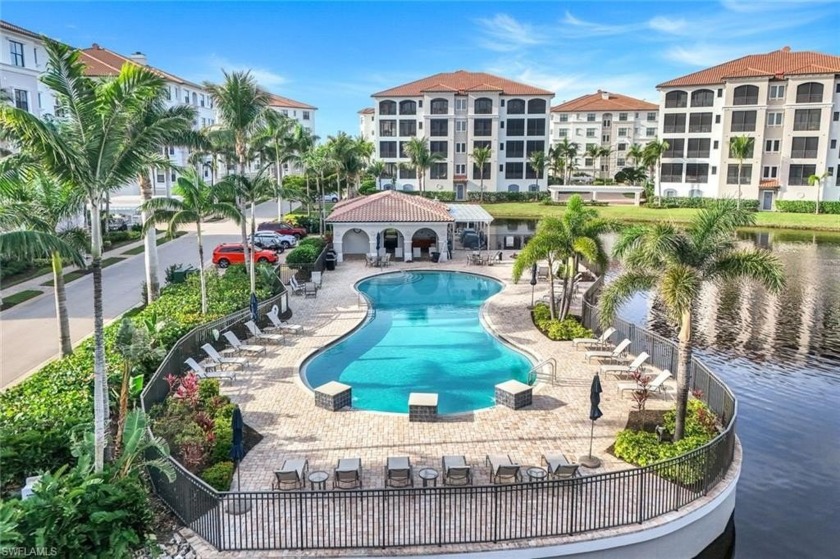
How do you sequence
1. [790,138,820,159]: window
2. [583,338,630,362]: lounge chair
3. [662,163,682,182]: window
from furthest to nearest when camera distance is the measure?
[662,163,682,182]: window < [790,138,820,159]: window < [583,338,630,362]: lounge chair

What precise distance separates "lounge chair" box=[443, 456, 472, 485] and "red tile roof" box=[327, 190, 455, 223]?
27.7m

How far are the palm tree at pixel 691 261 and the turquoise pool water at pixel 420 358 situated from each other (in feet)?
19.8

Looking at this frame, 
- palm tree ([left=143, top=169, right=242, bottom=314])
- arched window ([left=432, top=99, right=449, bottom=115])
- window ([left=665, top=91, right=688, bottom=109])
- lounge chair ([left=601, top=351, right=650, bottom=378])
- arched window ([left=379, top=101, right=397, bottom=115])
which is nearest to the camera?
lounge chair ([left=601, top=351, right=650, bottom=378])

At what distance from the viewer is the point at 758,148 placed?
74.1m

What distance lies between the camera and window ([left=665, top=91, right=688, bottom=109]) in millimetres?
77956

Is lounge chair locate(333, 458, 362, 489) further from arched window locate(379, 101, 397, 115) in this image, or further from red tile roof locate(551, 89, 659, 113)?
red tile roof locate(551, 89, 659, 113)

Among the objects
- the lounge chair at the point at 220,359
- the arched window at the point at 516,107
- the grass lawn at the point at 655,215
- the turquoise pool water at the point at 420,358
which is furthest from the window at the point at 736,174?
the lounge chair at the point at 220,359

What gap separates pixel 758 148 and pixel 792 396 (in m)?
64.3

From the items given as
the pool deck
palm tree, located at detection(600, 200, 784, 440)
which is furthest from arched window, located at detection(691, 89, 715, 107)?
palm tree, located at detection(600, 200, 784, 440)

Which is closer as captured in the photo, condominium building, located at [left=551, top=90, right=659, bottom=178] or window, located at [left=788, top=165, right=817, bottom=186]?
window, located at [left=788, top=165, right=817, bottom=186]

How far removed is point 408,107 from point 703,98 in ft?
122

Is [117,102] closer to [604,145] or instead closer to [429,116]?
[429,116]

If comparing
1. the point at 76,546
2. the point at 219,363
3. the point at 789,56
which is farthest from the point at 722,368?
the point at 789,56

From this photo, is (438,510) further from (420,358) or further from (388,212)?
(388,212)
